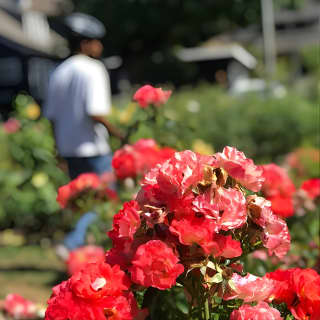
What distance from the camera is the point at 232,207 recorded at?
1302 mm

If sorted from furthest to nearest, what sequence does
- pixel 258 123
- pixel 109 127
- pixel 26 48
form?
pixel 26 48
pixel 258 123
pixel 109 127

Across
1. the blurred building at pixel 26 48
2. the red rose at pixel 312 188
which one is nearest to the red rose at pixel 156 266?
the red rose at pixel 312 188

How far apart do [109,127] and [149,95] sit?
3.86 feet

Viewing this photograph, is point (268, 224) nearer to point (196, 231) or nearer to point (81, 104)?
point (196, 231)

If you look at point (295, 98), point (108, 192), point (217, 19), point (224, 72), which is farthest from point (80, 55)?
point (224, 72)

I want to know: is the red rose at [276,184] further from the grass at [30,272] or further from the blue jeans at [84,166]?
the grass at [30,272]

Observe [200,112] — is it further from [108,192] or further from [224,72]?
[224,72]

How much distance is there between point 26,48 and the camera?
26406mm

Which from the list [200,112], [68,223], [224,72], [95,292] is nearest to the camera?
[95,292]

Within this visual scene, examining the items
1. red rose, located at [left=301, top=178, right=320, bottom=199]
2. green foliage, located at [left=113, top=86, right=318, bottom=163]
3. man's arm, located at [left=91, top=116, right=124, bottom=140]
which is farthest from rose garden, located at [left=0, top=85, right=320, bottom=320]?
green foliage, located at [left=113, top=86, right=318, bottom=163]

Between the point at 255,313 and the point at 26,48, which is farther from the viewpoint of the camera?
the point at 26,48

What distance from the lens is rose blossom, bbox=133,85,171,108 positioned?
2.44m

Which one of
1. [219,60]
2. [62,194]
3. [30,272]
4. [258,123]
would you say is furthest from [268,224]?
[219,60]

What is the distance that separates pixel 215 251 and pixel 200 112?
28.5 feet
